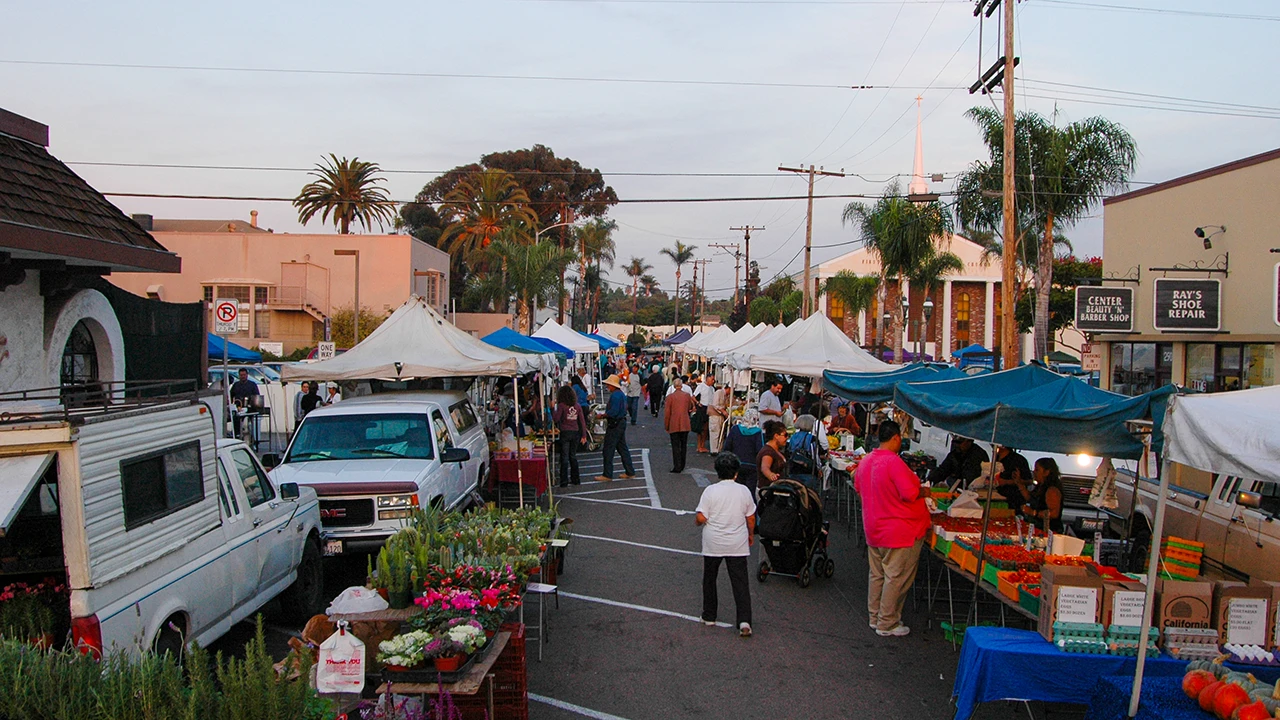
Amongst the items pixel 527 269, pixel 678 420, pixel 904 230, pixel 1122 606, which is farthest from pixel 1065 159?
pixel 527 269

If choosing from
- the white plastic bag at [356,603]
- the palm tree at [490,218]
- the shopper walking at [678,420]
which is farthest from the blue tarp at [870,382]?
the palm tree at [490,218]

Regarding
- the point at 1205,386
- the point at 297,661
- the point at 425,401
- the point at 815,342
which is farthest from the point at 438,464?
the point at 1205,386

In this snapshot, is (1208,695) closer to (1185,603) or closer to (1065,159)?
(1185,603)

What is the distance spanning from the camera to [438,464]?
1052cm

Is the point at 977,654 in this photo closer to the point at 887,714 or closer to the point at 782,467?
the point at 887,714

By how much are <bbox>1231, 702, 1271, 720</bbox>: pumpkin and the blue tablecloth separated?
1044 mm

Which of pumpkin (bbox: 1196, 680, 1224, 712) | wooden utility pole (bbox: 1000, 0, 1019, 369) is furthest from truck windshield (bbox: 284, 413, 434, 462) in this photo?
wooden utility pole (bbox: 1000, 0, 1019, 369)

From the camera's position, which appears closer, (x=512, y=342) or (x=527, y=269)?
(x=512, y=342)

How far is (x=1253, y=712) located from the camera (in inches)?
183

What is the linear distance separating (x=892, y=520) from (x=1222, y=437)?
12.2 feet

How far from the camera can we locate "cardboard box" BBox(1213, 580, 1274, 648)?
596 cm

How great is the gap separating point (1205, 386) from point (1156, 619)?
704 inches

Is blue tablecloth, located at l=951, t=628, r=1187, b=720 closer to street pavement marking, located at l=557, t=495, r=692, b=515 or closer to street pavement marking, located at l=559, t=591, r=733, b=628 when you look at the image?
street pavement marking, located at l=559, t=591, r=733, b=628

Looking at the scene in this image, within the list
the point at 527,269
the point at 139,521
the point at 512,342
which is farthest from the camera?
the point at 527,269
